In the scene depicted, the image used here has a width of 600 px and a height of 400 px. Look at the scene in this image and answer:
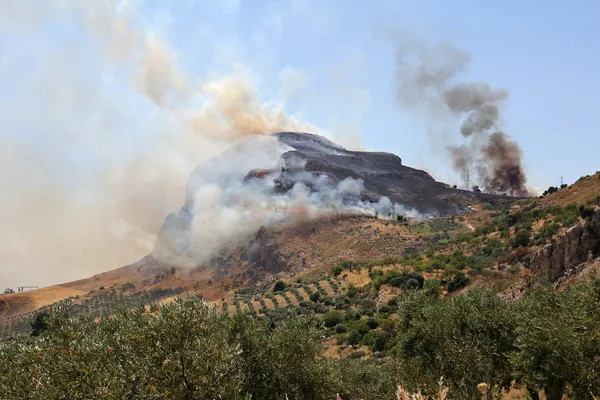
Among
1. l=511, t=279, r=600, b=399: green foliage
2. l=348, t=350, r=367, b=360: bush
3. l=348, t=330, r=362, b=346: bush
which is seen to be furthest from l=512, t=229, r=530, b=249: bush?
l=511, t=279, r=600, b=399: green foliage

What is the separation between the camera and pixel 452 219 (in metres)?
160

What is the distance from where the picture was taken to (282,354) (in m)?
26.3

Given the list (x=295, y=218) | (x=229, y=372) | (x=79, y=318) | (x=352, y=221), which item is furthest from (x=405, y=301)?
(x=295, y=218)

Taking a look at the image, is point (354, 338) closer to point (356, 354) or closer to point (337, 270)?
point (356, 354)

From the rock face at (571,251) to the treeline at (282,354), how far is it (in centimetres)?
2158

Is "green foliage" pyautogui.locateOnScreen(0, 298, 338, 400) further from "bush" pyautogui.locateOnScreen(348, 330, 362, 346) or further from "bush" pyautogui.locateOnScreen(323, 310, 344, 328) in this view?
"bush" pyautogui.locateOnScreen(323, 310, 344, 328)

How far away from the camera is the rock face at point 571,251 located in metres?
48.6

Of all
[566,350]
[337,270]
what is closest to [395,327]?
[566,350]

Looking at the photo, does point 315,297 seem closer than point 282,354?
No

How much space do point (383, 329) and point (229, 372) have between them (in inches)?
2112

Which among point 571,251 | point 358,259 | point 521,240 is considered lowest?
point 571,251

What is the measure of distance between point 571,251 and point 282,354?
43414 millimetres

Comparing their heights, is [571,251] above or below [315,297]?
above

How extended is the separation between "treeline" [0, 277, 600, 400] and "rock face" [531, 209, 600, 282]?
70.8ft
